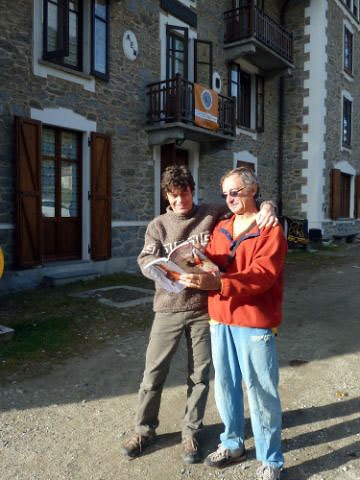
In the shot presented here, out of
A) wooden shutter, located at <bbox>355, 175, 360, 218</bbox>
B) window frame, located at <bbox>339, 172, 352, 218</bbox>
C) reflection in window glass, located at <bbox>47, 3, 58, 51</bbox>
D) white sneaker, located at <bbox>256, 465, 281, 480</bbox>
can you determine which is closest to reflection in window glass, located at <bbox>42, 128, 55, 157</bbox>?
reflection in window glass, located at <bbox>47, 3, 58, 51</bbox>

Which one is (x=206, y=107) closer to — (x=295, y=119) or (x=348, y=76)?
(x=295, y=119)

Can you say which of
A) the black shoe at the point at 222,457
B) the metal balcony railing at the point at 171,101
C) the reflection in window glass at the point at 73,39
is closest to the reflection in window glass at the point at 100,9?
the reflection in window glass at the point at 73,39

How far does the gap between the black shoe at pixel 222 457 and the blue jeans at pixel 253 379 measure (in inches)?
6.9

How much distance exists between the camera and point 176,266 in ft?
7.78

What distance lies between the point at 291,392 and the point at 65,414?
1761 millimetres

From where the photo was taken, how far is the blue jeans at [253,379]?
2373 mm

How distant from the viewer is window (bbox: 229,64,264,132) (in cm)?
1397

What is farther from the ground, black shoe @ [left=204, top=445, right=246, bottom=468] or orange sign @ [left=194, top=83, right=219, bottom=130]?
orange sign @ [left=194, top=83, right=219, bottom=130]

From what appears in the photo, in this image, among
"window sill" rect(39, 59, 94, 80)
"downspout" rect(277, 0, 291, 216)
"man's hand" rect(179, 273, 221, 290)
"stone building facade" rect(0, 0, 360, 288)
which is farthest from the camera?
"downspout" rect(277, 0, 291, 216)

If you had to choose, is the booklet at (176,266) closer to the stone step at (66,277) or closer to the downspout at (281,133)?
the stone step at (66,277)

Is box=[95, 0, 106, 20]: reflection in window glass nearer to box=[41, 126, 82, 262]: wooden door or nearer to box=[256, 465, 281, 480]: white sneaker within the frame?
box=[41, 126, 82, 262]: wooden door

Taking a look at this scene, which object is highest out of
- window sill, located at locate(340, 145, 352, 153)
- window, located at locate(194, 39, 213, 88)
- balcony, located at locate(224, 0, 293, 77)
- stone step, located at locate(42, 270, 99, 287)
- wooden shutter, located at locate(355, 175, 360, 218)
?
balcony, located at locate(224, 0, 293, 77)

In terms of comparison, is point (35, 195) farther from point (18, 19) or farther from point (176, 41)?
point (176, 41)

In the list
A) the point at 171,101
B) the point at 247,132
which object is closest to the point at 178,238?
the point at 171,101
